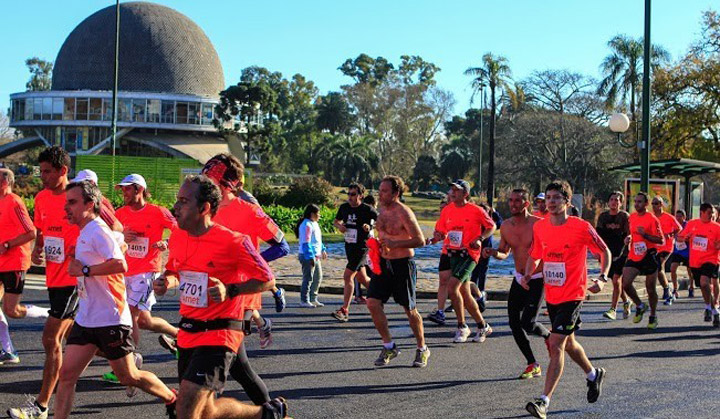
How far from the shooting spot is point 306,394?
7.46m

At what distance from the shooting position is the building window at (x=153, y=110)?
81.2m

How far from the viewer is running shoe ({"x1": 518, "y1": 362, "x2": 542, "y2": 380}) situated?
8.39m

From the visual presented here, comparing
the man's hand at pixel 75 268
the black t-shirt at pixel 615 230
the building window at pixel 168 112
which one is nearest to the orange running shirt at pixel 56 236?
the man's hand at pixel 75 268

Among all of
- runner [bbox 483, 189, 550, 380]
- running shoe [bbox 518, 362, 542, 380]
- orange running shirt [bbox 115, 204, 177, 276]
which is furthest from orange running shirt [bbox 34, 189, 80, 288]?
running shoe [bbox 518, 362, 542, 380]

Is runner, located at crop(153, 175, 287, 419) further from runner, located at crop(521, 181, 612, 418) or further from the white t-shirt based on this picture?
runner, located at crop(521, 181, 612, 418)

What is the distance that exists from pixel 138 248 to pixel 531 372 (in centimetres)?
381

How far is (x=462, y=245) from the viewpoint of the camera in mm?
10859

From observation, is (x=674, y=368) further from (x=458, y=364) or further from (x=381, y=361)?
(x=381, y=361)

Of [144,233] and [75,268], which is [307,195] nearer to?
[144,233]

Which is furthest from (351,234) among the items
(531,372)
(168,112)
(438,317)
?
(168,112)

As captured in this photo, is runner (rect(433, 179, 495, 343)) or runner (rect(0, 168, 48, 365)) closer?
runner (rect(0, 168, 48, 365))

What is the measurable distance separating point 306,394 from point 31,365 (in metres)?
2.74

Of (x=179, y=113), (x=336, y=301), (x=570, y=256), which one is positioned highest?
(x=179, y=113)

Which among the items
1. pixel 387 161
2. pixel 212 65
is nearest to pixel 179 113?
pixel 212 65
